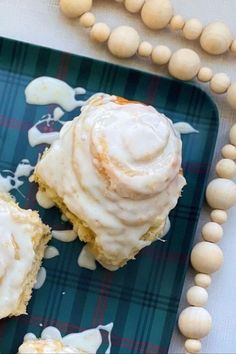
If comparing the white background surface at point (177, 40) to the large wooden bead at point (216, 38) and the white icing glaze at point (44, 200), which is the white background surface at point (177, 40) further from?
the white icing glaze at point (44, 200)

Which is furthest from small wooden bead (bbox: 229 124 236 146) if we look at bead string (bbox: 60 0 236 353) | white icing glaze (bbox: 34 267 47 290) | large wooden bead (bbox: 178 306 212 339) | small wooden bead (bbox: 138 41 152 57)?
white icing glaze (bbox: 34 267 47 290)

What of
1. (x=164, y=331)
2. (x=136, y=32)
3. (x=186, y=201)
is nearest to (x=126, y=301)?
(x=164, y=331)

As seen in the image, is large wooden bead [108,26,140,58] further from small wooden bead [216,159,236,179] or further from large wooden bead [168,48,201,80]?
small wooden bead [216,159,236,179]

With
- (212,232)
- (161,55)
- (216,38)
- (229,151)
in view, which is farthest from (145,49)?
(212,232)

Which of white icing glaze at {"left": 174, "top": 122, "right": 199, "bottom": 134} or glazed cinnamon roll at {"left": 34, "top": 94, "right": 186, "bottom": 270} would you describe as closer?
glazed cinnamon roll at {"left": 34, "top": 94, "right": 186, "bottom": 270}

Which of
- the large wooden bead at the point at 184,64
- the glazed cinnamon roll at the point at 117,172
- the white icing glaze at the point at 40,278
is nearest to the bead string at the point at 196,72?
the large wooden bead at the point at 184,64
